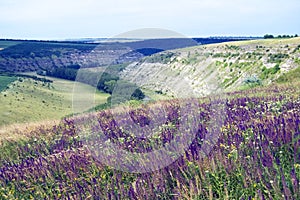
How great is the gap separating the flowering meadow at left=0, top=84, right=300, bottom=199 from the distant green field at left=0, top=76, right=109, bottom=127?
38228mm

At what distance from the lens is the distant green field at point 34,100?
4897 centimetres

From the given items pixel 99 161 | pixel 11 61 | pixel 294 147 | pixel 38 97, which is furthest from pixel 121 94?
pixel 11 61

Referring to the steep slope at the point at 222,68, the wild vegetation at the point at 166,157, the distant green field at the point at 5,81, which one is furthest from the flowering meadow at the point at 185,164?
the distant green field at the point at 5,81

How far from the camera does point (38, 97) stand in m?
62.4

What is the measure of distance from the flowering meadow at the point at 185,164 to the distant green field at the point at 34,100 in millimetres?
38228

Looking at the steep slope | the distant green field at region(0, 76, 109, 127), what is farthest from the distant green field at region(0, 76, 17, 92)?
the steep slope

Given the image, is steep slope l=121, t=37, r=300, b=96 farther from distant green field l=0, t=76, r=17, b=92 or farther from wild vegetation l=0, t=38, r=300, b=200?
distant green field l=0, t=76, r=17, b=92

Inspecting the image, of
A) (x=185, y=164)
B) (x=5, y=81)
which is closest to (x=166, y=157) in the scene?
(x=185, y=164)

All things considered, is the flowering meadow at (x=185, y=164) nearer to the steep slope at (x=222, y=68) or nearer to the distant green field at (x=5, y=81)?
the steep slope at (x=222, y=68)

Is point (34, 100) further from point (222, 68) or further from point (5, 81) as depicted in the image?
point (222, 68)

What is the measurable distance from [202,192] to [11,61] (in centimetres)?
9202

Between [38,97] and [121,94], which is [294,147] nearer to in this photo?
[121,94]

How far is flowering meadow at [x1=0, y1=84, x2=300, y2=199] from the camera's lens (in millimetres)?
3574

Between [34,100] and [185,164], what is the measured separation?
195 ft
